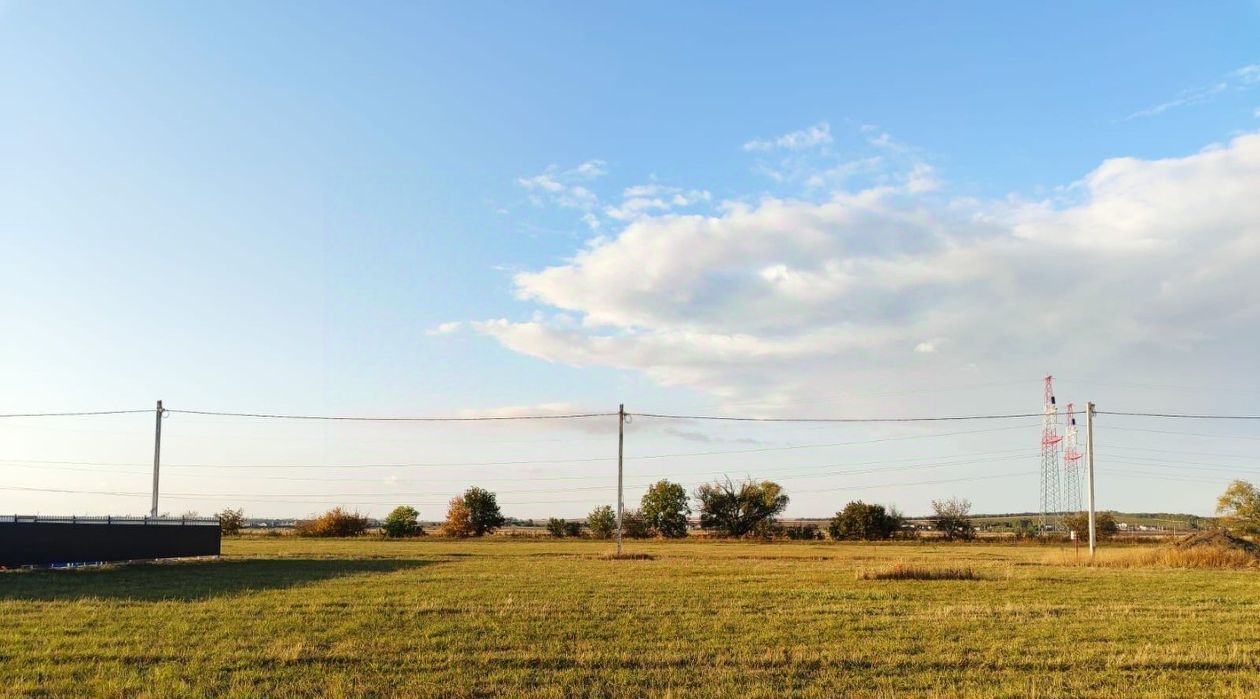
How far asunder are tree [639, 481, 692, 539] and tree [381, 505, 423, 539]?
2750 centimetres

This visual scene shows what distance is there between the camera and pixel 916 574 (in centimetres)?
2897

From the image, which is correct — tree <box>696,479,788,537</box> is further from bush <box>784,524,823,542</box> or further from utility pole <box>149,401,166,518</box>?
utility pole <box>149,401,166,518</box>

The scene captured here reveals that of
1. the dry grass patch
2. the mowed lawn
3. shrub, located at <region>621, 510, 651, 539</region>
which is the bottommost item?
shrub, located at <region>621, 510, 651, 539</region>

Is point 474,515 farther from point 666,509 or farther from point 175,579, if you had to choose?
point 175,579

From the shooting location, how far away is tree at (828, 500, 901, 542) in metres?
94.9

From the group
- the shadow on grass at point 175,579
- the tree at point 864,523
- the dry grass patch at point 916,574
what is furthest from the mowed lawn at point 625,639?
the tree at point 864,523

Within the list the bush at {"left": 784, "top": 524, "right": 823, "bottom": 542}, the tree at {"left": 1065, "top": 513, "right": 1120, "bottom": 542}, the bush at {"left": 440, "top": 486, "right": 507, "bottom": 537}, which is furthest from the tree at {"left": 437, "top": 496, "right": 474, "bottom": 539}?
the tree at {"left": 1065, "top": 513, "right": 1120, "bottom": 542}

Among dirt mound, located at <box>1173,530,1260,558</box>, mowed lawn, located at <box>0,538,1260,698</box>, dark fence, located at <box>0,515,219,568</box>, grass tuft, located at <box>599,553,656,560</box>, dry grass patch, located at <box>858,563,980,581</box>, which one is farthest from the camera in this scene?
grass tuft, located at <box>599,553,656,560</box>

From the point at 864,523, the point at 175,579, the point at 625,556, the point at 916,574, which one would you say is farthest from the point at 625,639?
the point at 864,523

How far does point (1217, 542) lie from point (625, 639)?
39.3m

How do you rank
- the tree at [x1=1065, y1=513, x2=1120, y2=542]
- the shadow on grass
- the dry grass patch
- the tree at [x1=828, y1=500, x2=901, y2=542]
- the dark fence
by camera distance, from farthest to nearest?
the tree at [x1=828, y1=500, x2=901, y2=542]
the tree at [x1=1065, y1=513, x2=1120, y2=542]
the dark fence
the dry grass patch
the shadow on grass

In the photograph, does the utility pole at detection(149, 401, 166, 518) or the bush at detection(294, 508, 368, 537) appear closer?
the utility pole at detection(149, 401, 166, 518)

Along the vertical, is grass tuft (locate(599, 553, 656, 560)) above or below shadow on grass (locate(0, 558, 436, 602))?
below

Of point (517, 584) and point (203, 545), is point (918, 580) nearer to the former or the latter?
point (517, 584)
